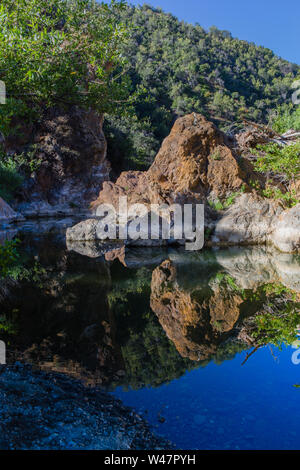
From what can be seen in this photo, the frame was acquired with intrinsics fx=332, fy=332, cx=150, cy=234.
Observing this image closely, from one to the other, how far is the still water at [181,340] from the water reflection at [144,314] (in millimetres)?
15

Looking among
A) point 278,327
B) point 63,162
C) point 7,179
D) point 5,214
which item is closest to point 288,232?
point 278,327

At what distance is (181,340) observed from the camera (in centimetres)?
379

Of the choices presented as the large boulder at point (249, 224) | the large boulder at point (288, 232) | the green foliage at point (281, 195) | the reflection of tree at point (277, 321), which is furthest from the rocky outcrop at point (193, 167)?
the reflection of tree at point (277, 321)

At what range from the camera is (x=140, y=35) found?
195ft

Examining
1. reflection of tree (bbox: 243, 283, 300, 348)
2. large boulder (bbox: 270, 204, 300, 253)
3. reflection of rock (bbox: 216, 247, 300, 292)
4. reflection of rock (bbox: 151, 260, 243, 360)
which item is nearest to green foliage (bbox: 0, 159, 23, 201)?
reflection of rock (bbox: 216, 247, 300, 292)

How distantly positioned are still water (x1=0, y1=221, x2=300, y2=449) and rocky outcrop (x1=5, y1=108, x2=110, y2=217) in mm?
19271

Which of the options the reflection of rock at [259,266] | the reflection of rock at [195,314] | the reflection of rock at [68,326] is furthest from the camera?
the reflection of rock at [259,266]

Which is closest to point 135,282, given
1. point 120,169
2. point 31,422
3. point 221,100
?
point 31,422

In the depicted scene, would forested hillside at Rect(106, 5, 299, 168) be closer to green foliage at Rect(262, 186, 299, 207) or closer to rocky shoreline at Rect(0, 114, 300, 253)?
rocky shoreline at Rect(0, 114, 300, 253)

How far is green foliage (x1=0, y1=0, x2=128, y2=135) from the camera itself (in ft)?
13.9

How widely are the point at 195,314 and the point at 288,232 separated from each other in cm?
564

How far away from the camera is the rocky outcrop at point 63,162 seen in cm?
2519

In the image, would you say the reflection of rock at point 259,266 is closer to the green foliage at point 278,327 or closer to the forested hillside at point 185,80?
the green foliage at point 278,327
